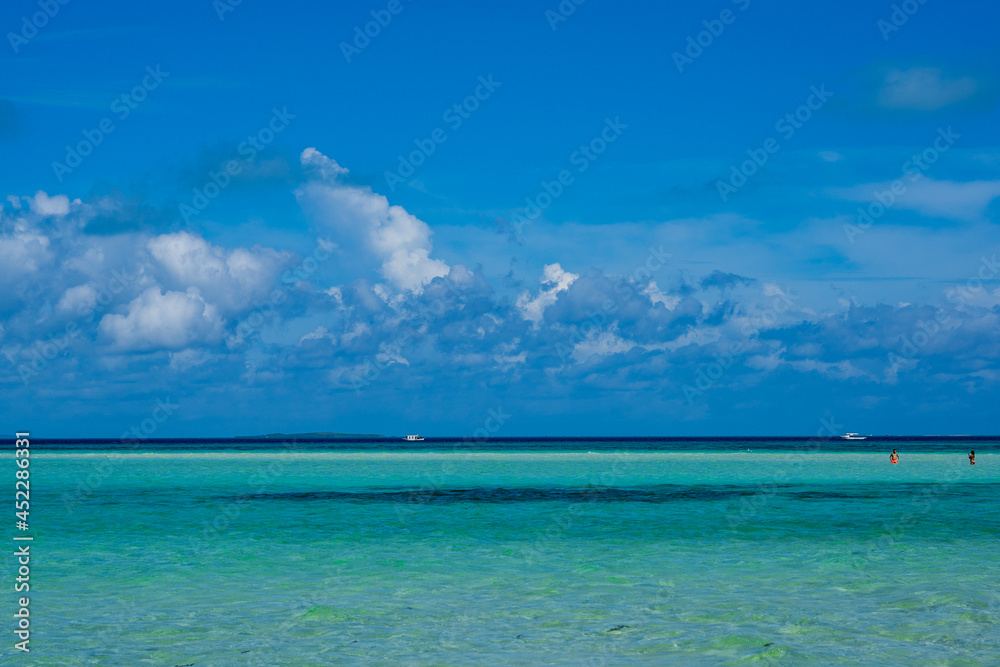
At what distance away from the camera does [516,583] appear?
18.9 meters

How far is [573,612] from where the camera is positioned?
16.0 m

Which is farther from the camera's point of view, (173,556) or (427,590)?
(173,556)

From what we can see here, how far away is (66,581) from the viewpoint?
19016 mm

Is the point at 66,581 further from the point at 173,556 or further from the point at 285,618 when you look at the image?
the point at 285,618

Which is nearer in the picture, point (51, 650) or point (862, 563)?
point (51, 650)

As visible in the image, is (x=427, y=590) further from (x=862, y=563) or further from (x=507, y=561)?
(x=862, y=563)

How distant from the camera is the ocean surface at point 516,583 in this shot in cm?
1357

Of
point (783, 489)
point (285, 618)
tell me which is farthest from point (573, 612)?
point (783, 489)

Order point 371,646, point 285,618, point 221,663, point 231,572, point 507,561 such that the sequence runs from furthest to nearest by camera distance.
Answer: point 507,561, point 231,572, point 285,618, point 371,646, point 221,663

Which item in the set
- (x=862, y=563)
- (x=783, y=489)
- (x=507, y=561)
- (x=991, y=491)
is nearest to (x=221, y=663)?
(x=507, y=561)

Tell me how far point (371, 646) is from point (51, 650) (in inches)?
184

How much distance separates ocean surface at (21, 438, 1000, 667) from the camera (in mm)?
13570

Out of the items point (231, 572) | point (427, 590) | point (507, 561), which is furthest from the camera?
point (507, 561)

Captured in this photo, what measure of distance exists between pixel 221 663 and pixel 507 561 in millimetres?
10019
